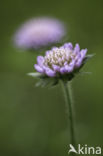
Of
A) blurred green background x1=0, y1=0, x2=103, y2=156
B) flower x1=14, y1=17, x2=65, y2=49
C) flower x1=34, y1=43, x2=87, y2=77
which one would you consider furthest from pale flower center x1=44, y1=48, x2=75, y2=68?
flower x1=14, y1=17, x2=65, y2=49

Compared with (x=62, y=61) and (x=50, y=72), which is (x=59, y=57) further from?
(x=50, y=72)

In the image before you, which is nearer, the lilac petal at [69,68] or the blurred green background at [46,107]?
the lilac petal at [69,68]

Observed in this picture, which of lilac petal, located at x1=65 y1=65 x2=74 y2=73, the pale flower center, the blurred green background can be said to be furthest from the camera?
the blurred green background

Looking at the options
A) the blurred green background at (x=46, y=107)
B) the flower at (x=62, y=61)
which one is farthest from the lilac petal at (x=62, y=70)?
the blurred green background at (x=46, y=107)

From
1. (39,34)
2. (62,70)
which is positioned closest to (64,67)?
(62,70)

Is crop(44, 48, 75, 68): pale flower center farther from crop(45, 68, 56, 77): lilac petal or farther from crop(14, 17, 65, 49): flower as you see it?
crop(14, 17, 65, 49): flower

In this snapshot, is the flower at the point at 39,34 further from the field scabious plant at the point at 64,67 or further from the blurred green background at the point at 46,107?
the field scabious plant at the point at 64,67
